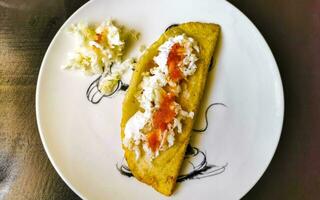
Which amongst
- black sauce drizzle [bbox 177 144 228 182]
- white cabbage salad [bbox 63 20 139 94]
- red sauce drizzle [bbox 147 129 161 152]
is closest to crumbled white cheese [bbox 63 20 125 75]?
white cabbage salad [bbox 63 20 139 94]

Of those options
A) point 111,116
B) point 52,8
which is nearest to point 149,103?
point 111,116

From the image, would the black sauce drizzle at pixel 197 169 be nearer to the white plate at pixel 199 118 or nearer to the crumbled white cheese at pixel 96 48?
the white plate at pixel 199 118

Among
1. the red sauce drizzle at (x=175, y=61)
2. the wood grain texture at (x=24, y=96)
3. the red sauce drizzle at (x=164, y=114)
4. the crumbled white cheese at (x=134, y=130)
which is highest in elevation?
the red sauce drizzle at (x=175, y=61)

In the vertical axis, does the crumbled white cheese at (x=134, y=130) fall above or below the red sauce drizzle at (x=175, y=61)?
below

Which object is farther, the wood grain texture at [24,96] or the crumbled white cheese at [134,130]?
the wood grain texture at [24,96]

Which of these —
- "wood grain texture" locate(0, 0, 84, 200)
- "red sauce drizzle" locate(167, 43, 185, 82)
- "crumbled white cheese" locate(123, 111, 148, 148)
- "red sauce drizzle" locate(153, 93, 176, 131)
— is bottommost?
"wood grain texture" locate(0, 0, 84, 200)

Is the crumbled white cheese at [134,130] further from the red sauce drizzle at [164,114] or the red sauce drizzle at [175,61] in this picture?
the red sauce drizzle at [175,61]

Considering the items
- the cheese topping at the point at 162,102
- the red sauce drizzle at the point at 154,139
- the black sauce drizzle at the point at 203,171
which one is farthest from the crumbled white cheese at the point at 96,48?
the black sauce drizzle at the point at 203,171

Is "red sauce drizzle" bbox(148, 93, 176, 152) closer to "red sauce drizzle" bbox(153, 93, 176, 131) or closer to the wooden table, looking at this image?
"red sauce drizzle" bbox(153, 93, 176, 131)
